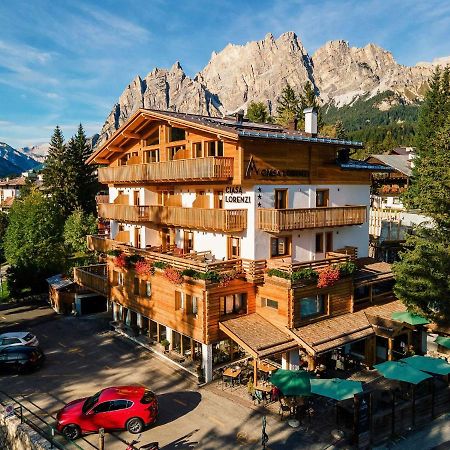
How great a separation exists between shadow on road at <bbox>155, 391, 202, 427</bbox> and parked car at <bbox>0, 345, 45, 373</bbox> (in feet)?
27.7

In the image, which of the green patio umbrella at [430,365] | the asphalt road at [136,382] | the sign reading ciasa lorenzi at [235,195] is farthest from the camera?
the sign reading ciasa lorenzi at [235,195]

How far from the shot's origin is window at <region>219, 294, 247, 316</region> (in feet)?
78.2

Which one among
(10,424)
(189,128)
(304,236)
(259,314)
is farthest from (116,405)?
(189,128)

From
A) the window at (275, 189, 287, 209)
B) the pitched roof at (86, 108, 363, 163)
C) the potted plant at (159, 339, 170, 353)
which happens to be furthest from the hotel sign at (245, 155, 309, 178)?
the potted plant at (159, 339, 170, 353)

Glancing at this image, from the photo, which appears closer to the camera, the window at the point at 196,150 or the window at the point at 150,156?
the window at the point at 196,150

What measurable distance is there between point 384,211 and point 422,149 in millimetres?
20787

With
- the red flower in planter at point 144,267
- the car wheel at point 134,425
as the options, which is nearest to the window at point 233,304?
the red flower in planter at point 144,267

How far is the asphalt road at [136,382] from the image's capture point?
60.1ft

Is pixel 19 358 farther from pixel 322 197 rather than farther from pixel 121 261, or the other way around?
pixel 322 197

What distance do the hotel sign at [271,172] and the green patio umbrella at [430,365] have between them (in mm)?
11779

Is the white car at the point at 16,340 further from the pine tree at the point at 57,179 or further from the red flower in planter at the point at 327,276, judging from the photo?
the pine tree at the point at 57,179

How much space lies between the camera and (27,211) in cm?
4722

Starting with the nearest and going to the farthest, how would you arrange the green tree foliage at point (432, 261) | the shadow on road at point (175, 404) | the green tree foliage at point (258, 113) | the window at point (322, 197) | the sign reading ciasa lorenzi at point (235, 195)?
the shadow on road at point (175, 404)
the sign reading ciasa lorenzi at point (235, 195)
the green tree foliage at point (432, 261)
the window at point (322, 197)
the green tree foliage at point (258, 113)

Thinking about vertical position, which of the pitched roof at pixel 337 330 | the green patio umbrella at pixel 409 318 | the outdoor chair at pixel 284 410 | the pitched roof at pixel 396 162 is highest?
the pitched roof at pixel 396 162
